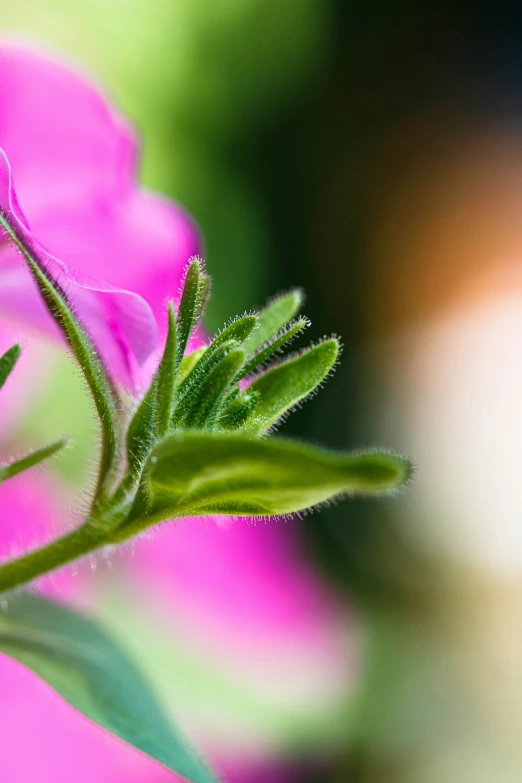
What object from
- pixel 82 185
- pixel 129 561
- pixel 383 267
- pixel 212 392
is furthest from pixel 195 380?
pixel 383 267

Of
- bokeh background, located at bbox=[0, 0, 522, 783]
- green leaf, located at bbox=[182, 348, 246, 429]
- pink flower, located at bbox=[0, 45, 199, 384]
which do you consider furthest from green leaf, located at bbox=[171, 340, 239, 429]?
bokeh background, located at bbox=[0, 0, 522, 783]

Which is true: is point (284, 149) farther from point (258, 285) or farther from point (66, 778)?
point (66, 778)

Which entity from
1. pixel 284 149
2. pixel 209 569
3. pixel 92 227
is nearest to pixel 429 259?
pixel 284 149

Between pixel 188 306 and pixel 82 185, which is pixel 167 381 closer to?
pixel 188 306

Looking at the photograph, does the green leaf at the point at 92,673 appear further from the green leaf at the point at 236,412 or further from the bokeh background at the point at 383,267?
the bokeh background at the point at 383,267

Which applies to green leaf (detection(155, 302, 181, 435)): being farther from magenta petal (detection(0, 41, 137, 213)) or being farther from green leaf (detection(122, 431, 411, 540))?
magenta petal (detection(0, 41, 137, 213))

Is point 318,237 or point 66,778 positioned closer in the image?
point 66,778
